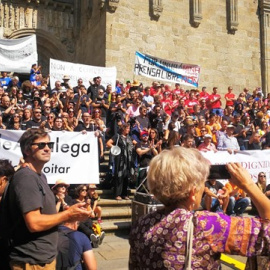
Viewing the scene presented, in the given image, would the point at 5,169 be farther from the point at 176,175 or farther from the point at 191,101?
the point at 191,101

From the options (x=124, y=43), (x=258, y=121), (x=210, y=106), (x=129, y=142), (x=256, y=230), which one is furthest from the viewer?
(x=124, y=43)

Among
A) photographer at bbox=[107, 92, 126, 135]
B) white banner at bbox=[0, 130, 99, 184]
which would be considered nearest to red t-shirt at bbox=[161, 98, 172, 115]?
photographer at bbox=[107, 92, 126, 135]

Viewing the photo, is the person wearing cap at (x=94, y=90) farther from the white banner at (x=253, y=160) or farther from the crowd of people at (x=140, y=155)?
the white banner at (x=253, y=160)

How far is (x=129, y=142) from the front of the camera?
23.8 ft

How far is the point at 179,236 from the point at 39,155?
1.42m

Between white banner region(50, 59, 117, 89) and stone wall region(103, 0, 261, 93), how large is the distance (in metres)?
1.93

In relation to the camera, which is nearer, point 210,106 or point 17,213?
point 17,213

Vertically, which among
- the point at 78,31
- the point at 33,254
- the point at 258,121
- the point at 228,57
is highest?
the point at 78,31

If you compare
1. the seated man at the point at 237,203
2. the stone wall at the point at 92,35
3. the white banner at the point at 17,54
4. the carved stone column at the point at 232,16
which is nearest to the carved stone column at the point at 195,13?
the carved stone column at the point at 232,16

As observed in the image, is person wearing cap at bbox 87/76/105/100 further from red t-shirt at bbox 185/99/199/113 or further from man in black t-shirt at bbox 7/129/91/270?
man in black t-shirt at bbox 7/129/91/270

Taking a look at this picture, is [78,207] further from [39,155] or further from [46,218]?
[39,155]

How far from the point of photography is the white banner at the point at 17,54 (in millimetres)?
13023

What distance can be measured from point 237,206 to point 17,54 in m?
9.88

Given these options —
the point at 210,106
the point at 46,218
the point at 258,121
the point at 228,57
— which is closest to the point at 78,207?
the point at 46,218
